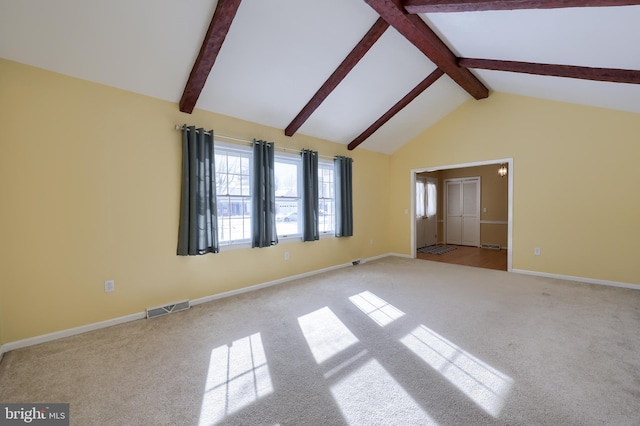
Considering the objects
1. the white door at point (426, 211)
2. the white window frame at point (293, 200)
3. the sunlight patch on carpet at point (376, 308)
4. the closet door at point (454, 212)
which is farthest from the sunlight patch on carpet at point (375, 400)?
the closet door at point (454, 212)

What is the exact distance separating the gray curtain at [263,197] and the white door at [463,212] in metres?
6.26

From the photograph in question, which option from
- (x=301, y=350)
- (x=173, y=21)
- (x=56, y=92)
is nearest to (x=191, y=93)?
(x=173, y=21)

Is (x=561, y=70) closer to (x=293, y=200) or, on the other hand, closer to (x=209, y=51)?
(x=293, y=200)

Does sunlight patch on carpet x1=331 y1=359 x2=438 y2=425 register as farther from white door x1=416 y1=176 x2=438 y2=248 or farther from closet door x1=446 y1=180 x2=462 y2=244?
closet door x1=446 y1=180 x2=462 y2=244

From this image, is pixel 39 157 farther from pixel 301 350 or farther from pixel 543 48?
pixel 543 48

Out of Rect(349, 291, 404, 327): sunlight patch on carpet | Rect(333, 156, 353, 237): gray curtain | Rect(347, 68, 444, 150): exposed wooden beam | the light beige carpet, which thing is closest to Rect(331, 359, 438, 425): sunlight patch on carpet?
the light beige carpet

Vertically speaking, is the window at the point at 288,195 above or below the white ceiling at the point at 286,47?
below

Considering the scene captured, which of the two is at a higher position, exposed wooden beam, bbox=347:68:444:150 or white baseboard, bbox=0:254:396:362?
exposed wooden beam, bbox=347:68:444:150

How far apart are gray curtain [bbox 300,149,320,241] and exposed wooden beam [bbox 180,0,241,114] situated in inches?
75.0

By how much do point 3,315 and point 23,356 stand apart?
0.43m

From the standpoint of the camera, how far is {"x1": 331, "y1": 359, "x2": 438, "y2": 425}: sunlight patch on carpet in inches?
61.1

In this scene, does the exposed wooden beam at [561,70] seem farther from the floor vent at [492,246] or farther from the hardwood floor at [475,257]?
the floor vent at [492,246]

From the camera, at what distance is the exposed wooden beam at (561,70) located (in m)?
2.97

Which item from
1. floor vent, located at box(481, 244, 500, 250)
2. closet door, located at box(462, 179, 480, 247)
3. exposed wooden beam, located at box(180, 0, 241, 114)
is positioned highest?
exposed wooden beam, located at box(180, 0, 241, 114)
